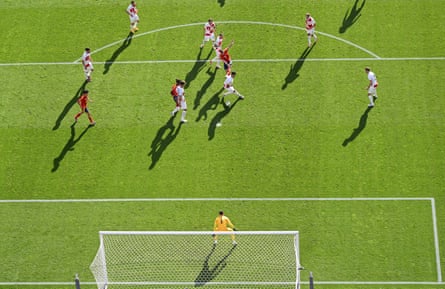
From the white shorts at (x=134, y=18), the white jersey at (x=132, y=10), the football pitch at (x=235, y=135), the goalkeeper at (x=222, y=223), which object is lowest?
the goalkeeper at (x=222, y=223)

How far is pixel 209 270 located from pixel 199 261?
0.51 meters

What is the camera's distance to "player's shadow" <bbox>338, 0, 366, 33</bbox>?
124 feet

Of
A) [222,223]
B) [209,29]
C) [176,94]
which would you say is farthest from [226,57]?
[222,223]

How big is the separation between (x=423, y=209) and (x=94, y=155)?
12.2 metres

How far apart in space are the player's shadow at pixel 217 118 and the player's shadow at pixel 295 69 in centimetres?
216

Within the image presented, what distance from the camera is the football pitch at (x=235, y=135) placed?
30.3 metres

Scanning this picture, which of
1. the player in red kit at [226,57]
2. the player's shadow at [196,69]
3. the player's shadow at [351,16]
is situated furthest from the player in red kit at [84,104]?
the player's shadow at [351,16]

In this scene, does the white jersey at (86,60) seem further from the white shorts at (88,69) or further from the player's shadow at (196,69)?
the player's shadow at (196,69)

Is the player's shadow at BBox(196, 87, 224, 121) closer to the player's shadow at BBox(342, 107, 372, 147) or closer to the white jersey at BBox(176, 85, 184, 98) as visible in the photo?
the white jersey at BBox(176, 85, 184, 98)

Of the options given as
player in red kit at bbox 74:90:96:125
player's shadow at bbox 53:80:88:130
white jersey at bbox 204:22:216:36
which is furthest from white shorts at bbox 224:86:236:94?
player's shadow at bbox 53:80:88:130

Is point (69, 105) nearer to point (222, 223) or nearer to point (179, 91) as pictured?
point (179, 91)

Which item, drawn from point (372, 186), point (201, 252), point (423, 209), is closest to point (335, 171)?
point (372, 186)

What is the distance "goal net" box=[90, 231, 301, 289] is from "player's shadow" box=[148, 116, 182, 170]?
418 cm

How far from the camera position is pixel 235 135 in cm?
3388
